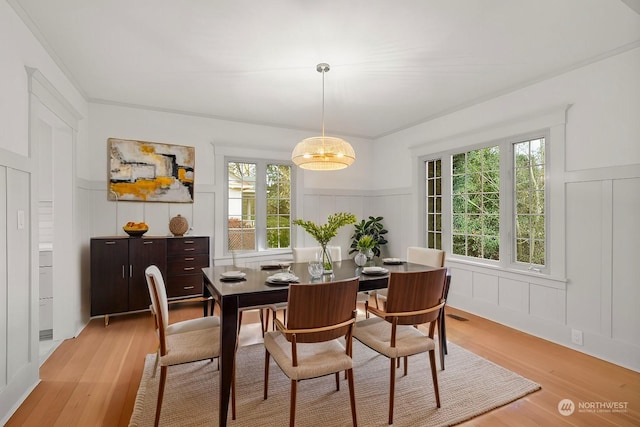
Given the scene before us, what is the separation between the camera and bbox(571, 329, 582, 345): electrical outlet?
302 cm

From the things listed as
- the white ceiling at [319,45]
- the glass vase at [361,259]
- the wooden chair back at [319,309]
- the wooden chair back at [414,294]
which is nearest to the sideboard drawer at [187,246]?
the white ceiling at [319,45]

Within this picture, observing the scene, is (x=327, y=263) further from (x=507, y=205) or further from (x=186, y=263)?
(x=507, y=205)

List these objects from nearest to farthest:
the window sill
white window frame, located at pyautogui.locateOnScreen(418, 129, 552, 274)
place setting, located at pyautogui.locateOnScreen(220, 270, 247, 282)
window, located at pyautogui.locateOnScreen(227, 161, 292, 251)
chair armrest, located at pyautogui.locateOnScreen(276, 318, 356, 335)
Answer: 1. chair armrest, located at pyautogui.locateOnScreen(276, 318, 356, 335)
2. place setting, located at pyautogui.locateOnScreen(220, 270, 247, 282)
3. the window sill
4. white window frame, located at pyautogui.locateOnScreen(418, 129, 552, 274)
5. window, located at pyautogui.locateOnScreen(227, 161, 292, 251)

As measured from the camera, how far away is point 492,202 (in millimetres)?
3947

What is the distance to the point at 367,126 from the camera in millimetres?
5176

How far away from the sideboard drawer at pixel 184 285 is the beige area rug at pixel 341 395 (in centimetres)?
125

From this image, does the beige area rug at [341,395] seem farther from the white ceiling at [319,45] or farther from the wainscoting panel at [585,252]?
the white ceiling at [319,45]

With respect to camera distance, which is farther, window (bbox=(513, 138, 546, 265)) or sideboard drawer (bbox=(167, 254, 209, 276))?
sideboard drawer (bbox=(167, 254, 209, 276))

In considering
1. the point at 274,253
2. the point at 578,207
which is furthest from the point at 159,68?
the point at 578,207

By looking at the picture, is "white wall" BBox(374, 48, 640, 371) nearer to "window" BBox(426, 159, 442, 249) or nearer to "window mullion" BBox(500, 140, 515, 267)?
"window mullion" BBox(500, 140, 515, 267)

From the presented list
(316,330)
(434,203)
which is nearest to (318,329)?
(316,330)

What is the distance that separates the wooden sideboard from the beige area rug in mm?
1237

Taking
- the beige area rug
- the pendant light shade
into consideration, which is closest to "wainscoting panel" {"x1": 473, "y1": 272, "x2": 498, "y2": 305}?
the beige area rug

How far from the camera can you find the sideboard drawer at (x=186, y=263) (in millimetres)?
4008
